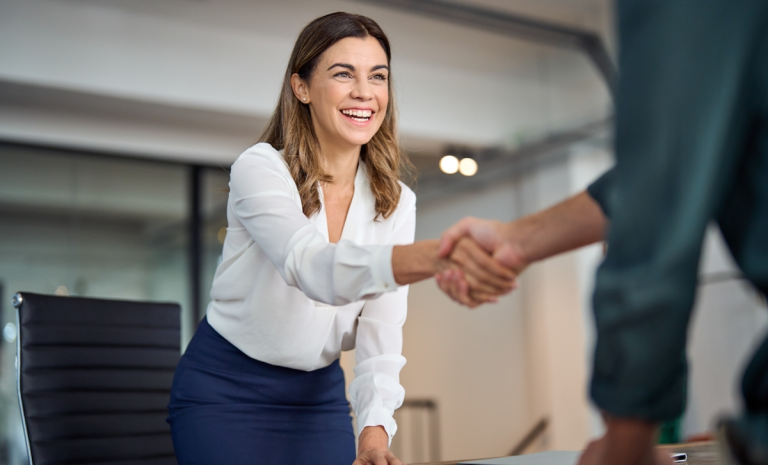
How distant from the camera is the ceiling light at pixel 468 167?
543 cm

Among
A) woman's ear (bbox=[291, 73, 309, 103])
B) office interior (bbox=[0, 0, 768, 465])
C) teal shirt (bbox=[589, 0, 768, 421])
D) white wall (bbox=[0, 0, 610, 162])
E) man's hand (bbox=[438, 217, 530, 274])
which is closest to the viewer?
teal shirt (bbox=[589, 0, 768, 421])

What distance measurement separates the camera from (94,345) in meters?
1.79

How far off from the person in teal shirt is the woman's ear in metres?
1.19

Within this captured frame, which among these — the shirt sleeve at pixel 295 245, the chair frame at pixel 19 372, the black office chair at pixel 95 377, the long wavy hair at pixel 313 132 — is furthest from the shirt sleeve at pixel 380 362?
the chair frame at pixel 19 372

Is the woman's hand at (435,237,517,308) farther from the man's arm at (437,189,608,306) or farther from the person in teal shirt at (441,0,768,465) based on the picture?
the person in teal shirt at (441,0,768,465)

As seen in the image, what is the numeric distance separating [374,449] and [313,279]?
384 millimetres

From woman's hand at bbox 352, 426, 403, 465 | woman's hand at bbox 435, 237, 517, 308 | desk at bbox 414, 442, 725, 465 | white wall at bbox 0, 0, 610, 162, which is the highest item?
white wall at bbox 0, 0, 610, 162

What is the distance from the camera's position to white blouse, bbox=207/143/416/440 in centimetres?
120

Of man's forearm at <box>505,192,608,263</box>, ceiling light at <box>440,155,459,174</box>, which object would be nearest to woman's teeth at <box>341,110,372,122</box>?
man's forearm at <box>505,192,608,263</box>

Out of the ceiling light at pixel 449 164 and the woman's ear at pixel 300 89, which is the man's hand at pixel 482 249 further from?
the ceiling light at pixel 449 164

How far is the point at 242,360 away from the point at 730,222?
3.51ft

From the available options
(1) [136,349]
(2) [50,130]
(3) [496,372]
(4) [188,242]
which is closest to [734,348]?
(3) [496,372]

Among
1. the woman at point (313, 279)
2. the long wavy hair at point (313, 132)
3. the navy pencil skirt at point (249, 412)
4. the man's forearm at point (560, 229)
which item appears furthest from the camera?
the long wavy hair at point (313, 132)

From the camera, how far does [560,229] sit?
815 mm
